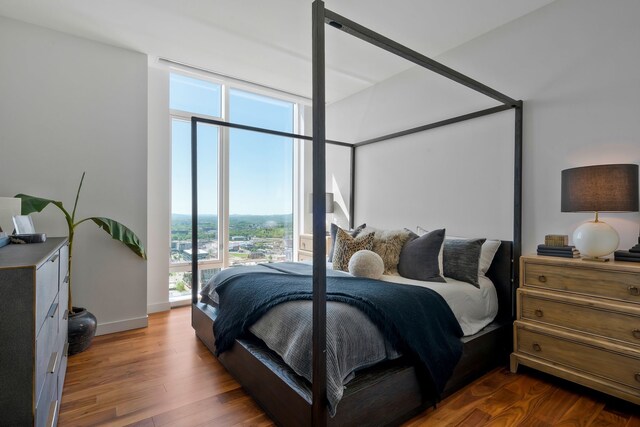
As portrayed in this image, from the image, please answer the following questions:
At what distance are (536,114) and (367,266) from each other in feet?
5.72

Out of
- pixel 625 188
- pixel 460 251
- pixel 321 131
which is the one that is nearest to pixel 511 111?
pixel 625 188

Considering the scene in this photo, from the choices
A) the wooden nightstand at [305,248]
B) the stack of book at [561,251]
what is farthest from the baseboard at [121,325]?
the stack of book at [561,251]

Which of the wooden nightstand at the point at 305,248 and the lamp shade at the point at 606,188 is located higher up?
the lamp shade at the point at 606,188

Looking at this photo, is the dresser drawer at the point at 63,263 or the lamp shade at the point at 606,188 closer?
the lamp shade at the point at 606,188

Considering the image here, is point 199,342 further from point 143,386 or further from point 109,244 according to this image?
point 109,244

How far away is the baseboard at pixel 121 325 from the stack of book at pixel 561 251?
3.48 meters

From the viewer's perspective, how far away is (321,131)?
137cm

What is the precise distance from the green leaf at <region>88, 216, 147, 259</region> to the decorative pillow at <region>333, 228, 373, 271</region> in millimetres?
1833

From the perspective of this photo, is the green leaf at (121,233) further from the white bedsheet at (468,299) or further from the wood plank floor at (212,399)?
the white bedsheet at (468,299)

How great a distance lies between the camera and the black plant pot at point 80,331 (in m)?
2.47

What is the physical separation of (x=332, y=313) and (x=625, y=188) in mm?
1790

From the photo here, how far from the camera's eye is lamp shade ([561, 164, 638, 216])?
179cm

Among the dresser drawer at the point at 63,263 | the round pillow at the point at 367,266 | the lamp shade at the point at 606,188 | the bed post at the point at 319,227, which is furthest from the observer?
the round pillow at the point at 367,266

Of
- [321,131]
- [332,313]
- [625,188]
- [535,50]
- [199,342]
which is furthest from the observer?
[199,342]
